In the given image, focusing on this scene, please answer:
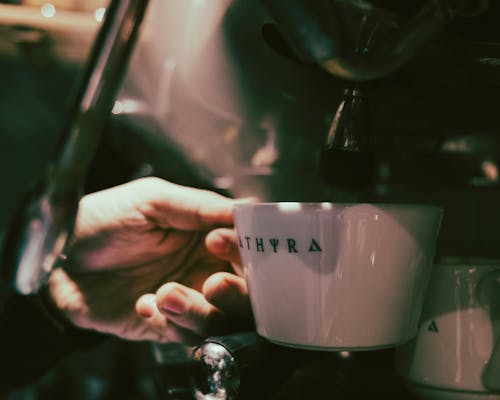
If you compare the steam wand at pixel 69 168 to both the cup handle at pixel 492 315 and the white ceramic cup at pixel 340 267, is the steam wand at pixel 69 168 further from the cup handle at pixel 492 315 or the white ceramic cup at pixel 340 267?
the cup handle at pixel 492 315

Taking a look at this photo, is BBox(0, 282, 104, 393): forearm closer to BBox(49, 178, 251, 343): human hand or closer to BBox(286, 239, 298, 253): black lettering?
BBox(49, 178, 251, 343): human hand

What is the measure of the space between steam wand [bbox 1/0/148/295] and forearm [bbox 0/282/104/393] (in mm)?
305

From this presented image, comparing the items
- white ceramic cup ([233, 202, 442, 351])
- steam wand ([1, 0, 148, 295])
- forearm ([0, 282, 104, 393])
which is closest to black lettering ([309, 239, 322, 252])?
white ceramic cup ([233, 202, 442, 351])

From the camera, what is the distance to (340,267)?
0.24 m

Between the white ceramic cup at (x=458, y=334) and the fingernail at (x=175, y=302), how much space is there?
5.6 inches

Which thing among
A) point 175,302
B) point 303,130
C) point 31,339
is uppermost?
point 303,130

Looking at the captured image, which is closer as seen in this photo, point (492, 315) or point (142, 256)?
point (492, 315)

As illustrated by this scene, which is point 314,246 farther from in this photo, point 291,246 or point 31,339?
point 31,339

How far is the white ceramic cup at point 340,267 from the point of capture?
0.78 feet

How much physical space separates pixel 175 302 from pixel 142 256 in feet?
0.45

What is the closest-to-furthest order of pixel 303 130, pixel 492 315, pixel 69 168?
pixel 69 168, pixel 492 315, pixel 303 130

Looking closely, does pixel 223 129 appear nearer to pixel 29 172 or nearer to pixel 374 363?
pixel 374 363

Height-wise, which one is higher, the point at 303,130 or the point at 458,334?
the point at 303,130

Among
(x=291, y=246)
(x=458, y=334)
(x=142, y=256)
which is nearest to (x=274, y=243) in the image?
(x=291, y=246)
